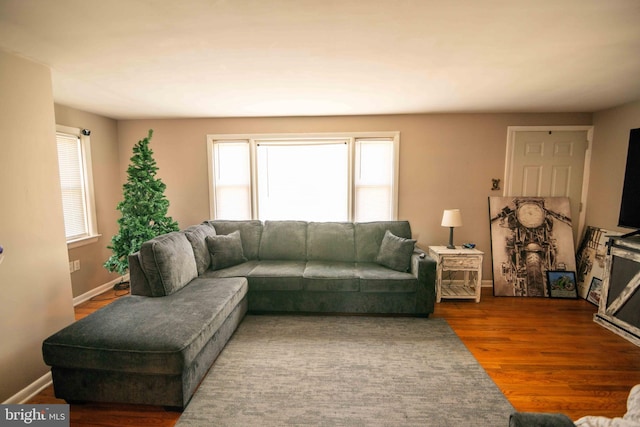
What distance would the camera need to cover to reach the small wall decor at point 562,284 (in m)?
3.51

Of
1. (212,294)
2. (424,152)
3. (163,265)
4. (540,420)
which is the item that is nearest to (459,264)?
(424,152)

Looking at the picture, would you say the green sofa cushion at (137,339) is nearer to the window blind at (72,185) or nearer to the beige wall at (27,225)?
the beige wall at (27,225)

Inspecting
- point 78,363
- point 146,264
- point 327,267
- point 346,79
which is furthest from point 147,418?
point 346,79

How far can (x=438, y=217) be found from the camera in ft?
12.7

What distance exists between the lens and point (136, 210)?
10.5 ft

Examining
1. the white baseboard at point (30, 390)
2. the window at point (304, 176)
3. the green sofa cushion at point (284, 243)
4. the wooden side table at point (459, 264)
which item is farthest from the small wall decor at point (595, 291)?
the white baseboard at point (30, 390)

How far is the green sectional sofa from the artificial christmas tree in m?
0.59

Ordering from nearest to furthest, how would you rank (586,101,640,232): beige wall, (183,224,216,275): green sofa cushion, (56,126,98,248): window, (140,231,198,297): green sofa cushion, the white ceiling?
the white ceiling
(140,231,198,297): green sofa cushion
(183,224,216,275): green sofa cushion
(586,101,640,232): beige wall
(56,126,98,248): window

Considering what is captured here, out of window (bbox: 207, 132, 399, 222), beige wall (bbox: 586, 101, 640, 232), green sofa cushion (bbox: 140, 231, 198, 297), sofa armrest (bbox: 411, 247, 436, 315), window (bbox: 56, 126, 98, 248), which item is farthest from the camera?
window (bbox: 207, 132, 399, 222)

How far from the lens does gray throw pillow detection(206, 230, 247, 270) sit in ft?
10.5

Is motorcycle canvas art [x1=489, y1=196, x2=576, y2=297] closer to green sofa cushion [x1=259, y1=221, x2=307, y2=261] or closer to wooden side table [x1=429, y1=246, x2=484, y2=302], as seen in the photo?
wooden side table [x1=429, y1=246, x2=484, y2=302]

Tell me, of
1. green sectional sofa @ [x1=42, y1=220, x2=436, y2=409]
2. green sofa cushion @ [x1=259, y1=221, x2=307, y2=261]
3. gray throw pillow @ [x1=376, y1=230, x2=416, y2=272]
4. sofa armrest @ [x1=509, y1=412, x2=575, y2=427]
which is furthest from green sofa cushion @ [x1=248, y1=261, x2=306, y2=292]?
sofa armrest @ [x1=509, y1=412, x2=575, y2=427]

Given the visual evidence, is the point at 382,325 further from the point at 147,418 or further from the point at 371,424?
the point at 147,418

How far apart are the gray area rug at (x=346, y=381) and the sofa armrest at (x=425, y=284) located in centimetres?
21
